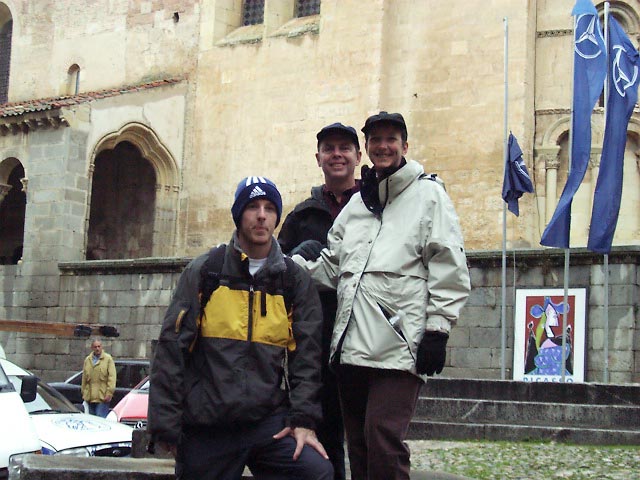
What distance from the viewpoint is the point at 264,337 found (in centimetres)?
450

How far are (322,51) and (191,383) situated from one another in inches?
814

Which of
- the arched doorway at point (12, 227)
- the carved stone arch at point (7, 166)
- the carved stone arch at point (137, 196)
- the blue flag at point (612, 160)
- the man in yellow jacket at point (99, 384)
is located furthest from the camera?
the arched doorway at point (12, 227)

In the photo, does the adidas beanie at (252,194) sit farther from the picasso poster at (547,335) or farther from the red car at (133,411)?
the picasso poster at (547,335)

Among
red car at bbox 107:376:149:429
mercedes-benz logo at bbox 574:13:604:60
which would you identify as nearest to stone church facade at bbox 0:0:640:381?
mercedes-benz logo at bbox 574:13:604:60

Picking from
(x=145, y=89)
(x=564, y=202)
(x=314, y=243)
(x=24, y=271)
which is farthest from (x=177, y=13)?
(x=314, y=243)

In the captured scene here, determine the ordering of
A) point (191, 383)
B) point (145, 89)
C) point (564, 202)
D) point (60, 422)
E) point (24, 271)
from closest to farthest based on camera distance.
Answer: point (191, 383)
point (60, 422)
point (564, 202)
point (24, 271)
point (145, 89)

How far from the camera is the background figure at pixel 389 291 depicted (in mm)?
4578

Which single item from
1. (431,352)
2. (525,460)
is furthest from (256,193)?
(525,460)

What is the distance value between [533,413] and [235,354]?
22.3 feet

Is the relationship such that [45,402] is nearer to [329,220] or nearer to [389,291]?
[329,220]

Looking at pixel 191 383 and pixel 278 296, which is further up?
pixel 278 296

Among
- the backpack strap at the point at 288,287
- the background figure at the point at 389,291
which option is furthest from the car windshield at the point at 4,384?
the backpack strap at the point at 288,287

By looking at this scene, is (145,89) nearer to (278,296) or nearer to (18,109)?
(18,109)

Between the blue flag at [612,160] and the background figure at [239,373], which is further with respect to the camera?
the blue flag at [612,160]
